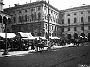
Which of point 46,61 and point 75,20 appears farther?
point 75,20

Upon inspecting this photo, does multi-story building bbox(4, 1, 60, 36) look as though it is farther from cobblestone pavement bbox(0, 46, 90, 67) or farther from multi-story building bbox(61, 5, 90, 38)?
cobblestone pavement bbox(0, 46, 90, 67)

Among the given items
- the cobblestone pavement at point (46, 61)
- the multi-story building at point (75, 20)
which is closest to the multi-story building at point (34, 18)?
the multi-story building at point (75, 20)

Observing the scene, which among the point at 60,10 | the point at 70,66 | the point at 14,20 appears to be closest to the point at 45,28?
the point at 14,20

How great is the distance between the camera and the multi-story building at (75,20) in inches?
1929

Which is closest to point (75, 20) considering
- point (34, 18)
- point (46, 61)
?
point (34, 18)

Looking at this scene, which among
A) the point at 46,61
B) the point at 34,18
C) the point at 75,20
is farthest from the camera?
the point at 75,20

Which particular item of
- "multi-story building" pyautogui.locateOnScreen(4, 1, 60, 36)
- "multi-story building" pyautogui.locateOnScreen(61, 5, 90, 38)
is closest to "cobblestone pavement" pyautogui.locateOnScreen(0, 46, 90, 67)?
"multi-story building" pyautogui.locateOnScreen(4, 1, 60, 36)

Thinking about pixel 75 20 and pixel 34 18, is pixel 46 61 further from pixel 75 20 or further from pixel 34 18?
pixel 75 20

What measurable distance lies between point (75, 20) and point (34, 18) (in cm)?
1827

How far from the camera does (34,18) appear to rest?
42.7 meters

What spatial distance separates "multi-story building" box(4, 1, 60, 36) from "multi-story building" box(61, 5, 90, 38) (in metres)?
4.88

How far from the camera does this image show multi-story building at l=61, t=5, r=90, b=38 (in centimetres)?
4900

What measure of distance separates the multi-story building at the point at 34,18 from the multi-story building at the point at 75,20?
488 centimetres

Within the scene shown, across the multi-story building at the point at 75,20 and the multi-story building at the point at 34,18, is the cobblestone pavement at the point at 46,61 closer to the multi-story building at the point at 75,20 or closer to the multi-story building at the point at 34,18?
the multi-story building at the point at 34,18
